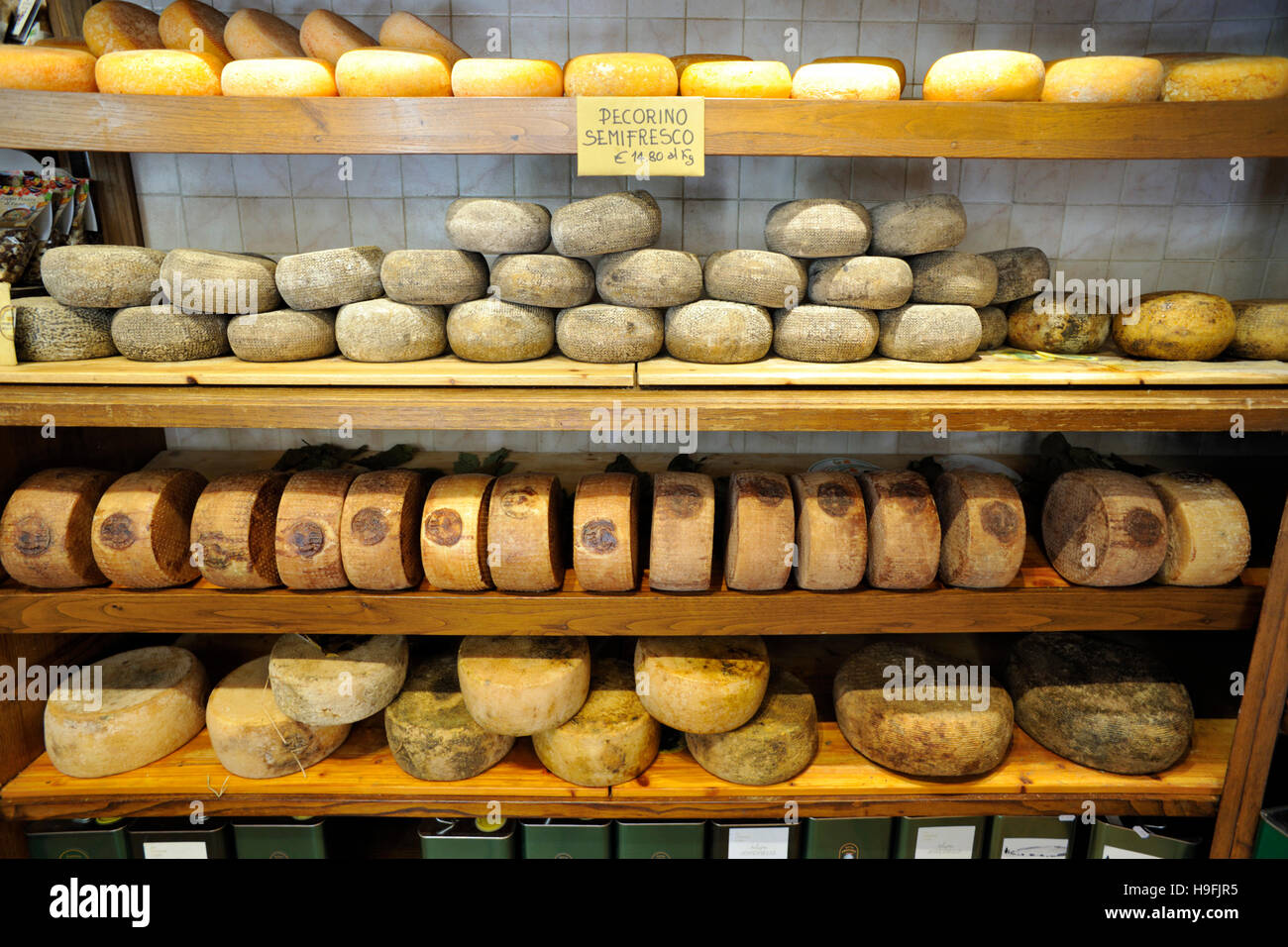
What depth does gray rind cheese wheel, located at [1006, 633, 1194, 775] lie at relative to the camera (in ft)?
6.60

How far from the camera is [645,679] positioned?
6.54 feet

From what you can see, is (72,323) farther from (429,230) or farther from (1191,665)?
(1191,665)

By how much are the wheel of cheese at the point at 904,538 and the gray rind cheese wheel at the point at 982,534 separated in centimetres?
6

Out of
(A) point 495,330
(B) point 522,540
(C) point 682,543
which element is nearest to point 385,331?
(A) point 495,330

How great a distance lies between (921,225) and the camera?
6.13 feet

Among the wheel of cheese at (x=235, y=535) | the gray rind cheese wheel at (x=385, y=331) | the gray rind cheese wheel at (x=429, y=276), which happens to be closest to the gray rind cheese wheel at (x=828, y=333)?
the gray rind cheese wheel at (x=429, y=276)

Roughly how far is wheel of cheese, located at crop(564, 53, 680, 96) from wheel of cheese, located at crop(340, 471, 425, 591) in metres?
1.13

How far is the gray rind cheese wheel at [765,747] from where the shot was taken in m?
2.01

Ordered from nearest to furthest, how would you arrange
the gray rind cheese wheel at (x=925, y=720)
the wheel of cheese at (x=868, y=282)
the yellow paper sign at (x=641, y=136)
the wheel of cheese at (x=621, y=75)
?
the yellow paper sign at (x=641, y=136) → the wheel of cheese at (x=621, y=75) → the wheel of cheese at (x=868, y=282) → the gray rind cheese wheel at (x=925, y=720)

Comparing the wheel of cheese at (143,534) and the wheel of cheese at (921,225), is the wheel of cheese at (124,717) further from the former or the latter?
the wheel of cheese at (921,225)

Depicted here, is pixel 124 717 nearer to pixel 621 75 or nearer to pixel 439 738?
pixel 439 738
